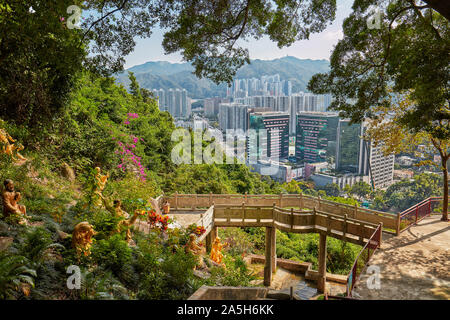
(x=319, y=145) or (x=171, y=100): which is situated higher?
(x=171, y=100)

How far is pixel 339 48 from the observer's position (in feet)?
28.6

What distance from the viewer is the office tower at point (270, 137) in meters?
90.6

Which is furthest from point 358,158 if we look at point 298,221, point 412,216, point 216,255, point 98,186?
point 98,186

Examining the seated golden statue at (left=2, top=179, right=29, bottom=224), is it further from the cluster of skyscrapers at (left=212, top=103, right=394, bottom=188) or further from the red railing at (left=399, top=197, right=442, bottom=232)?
the cluster of skyscrapers at (left=212, top=103, right=394, bottom=188)

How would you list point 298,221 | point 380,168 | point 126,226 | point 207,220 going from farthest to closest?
1. point 380,168
2. point 207,220
3. point 298,221
4. point 126,226

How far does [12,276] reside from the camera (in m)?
4.24

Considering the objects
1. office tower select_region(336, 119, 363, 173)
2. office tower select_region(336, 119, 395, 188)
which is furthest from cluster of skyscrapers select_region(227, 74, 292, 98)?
office tower select_region(336, 119, 363, 173)

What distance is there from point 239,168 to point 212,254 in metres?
14.5

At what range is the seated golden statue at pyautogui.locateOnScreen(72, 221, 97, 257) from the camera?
18.5ft

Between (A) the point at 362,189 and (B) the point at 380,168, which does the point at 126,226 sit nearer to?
(A) the point at 362,189

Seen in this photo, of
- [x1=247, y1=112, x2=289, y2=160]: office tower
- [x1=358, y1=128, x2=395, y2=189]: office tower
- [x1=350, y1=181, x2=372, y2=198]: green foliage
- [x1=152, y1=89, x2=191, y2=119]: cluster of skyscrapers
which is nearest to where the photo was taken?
[x1=350, y1=181, x2=372, y2=198]: green foliage

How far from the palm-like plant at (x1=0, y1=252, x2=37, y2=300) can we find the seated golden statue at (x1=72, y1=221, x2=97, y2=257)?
1.01m

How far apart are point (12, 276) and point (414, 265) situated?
8372 millimetres
